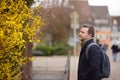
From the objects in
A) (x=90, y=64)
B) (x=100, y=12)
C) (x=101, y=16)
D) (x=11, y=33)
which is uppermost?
(x=100, y=12)

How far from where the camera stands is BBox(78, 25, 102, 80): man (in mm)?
7309

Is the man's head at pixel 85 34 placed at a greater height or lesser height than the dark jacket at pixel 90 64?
greater

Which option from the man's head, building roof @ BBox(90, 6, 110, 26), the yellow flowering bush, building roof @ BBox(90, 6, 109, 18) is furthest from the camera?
building roof @ BBox(90, 6, 109, 18)

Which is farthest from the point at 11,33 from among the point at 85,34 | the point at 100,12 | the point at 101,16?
the point at 100,12

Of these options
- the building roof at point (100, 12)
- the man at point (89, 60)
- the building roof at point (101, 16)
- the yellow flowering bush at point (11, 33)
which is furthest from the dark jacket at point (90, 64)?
the building roof at point (100, 12)

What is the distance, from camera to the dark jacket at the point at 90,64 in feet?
24.0

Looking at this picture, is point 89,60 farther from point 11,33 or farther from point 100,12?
point 100,12

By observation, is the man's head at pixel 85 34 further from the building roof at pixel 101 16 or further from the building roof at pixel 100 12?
the building roof at pixel 100 12

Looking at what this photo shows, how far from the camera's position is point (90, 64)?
287 inches

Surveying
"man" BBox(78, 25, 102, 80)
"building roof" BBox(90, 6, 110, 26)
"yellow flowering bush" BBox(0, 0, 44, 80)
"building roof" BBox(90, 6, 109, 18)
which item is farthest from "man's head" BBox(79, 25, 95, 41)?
"building roof" BBox(90, 6, 109, 18)

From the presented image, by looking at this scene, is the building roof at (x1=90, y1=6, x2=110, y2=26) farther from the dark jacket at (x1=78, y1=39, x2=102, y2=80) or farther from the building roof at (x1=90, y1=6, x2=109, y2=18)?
the dark jacket at (x1=78, y1=39, x2=102, y2=80)

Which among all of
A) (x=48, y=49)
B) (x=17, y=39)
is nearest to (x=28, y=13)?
(x=17, y=39)

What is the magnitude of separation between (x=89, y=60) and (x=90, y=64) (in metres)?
0.08

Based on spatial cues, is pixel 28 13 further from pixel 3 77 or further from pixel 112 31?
pixel 112 31
